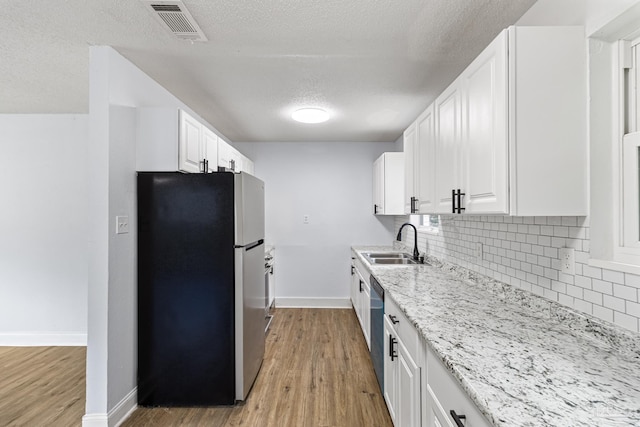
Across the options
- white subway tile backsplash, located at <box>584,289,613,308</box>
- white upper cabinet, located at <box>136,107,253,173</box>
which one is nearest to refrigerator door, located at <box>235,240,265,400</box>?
white upper cabinet, located at <box>136,107,253,173</box>

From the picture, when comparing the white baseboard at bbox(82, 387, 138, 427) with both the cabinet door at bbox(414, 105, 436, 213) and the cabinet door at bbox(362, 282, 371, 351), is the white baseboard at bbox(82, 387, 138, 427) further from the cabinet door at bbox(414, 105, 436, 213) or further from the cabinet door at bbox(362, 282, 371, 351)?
the cabinet door at bbox(414, 105, 436, 213)

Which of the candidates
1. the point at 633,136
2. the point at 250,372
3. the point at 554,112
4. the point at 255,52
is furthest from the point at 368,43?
the point at 250,372

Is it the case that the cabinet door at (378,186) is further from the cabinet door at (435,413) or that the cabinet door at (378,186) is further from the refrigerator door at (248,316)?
the cabinet door at (435,413)

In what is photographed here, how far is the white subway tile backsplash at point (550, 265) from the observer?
1.13 m

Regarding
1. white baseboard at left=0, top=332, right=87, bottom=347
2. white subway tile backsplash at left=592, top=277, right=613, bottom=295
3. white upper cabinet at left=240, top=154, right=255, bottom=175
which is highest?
white upper cabinet at left=240, top=154, right=255, bottom=175

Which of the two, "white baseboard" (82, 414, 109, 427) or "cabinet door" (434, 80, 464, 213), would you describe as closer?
"cabinet door" (434, 80, 464, 213)

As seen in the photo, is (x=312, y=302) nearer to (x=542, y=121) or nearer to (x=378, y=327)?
(x=378, y=327)

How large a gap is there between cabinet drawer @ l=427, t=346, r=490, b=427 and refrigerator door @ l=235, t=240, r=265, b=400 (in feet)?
4.63

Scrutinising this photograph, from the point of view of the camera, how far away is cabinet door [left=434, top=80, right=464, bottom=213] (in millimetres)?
1729

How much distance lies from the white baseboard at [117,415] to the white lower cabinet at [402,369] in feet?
5.88

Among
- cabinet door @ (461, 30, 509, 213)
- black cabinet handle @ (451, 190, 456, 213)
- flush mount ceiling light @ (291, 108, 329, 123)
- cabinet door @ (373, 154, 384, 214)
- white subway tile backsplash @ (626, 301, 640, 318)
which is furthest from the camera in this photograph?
cabinet door @ (373, 154, 384, 214)

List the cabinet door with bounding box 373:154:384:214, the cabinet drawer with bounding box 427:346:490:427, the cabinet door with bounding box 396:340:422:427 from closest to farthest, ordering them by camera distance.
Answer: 1. the cabinet drawer with bounding box 427:346:490:427
2. the cabinet door with bounding box 396:340:422:427
3. the cabinet door with bounding box 373:154:384:214

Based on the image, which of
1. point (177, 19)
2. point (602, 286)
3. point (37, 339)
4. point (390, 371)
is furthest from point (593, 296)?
point (37, 339)

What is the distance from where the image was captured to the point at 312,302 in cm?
468
